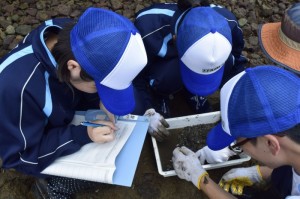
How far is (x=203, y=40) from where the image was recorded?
131 cm

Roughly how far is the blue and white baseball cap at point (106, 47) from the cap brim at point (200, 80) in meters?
0.44

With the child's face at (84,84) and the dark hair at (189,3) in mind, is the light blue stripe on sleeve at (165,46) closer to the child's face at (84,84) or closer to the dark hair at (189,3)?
the dark hair at (189,3)

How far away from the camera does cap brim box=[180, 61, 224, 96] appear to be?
148 centimetres

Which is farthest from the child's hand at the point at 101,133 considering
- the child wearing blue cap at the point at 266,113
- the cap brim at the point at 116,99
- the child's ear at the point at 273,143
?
the child's ear at the point at 273,143

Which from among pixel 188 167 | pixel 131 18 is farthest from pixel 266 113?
pixel 131 18

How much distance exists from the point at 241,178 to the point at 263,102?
78 cm

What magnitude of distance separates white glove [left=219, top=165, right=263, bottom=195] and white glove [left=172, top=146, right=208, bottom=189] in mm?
170

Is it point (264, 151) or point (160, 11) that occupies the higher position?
point (160, 11)

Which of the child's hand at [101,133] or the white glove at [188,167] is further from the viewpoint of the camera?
the white glove at [188,167]

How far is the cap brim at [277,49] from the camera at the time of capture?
1406 mm

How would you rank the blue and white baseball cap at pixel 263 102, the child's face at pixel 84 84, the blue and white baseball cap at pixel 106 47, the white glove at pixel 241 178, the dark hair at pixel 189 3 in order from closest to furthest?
the blue and white baseball cap at pixel 263 102, the blue and white baseball cap at pixel 106 47, the child's face at pixel 84 84, the dark hair at pixel 189 3, the white glove at pixel 241 178

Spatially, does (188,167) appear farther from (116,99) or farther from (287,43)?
(287,43)

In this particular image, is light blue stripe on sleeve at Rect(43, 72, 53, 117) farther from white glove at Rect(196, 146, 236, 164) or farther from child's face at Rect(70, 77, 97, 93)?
white glove at Rect(196, 146, 236, 164)

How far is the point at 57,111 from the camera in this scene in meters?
1.34
